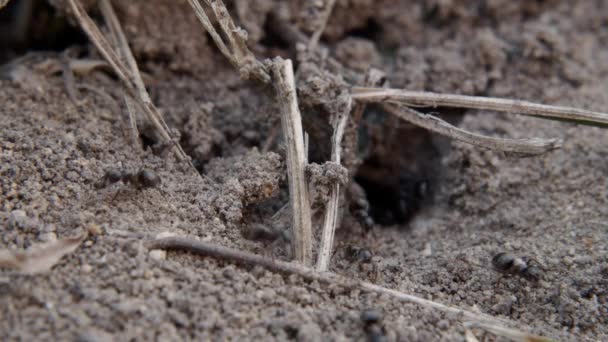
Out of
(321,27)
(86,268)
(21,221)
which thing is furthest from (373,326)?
(321,27)

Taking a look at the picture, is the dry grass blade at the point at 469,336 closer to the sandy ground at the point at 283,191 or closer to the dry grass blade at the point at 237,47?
Answer: the sandy ground at the point at 283,191

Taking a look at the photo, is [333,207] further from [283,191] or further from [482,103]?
[482,103]

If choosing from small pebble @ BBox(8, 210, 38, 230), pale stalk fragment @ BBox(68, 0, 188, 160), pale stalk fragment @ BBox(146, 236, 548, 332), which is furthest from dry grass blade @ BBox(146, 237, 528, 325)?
pale stalk fragment @ BBox(68, 0, 188, 160)

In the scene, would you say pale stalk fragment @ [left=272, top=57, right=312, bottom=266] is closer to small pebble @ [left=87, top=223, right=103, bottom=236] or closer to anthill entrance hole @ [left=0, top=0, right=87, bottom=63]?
small pebble @ [left=87, top=223, right=103, bottom=236]

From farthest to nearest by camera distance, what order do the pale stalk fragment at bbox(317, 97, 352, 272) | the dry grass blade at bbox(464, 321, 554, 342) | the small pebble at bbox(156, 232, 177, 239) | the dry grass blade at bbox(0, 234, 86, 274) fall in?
the pale stalk fragment at bbox(317, 97, 352, 272)
the small pebble at bbox(156, 232, 177, 239)
the dry grass blade at bbox(464, 321, 554, 342)
the dry grass blade at bbox(0, 234, 86, 274)

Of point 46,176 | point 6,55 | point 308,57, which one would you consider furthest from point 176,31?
point 46,176

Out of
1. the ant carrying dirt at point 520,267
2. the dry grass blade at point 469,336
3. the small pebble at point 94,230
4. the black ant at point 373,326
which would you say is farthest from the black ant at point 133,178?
the ant carrying dirt at point 520,267
